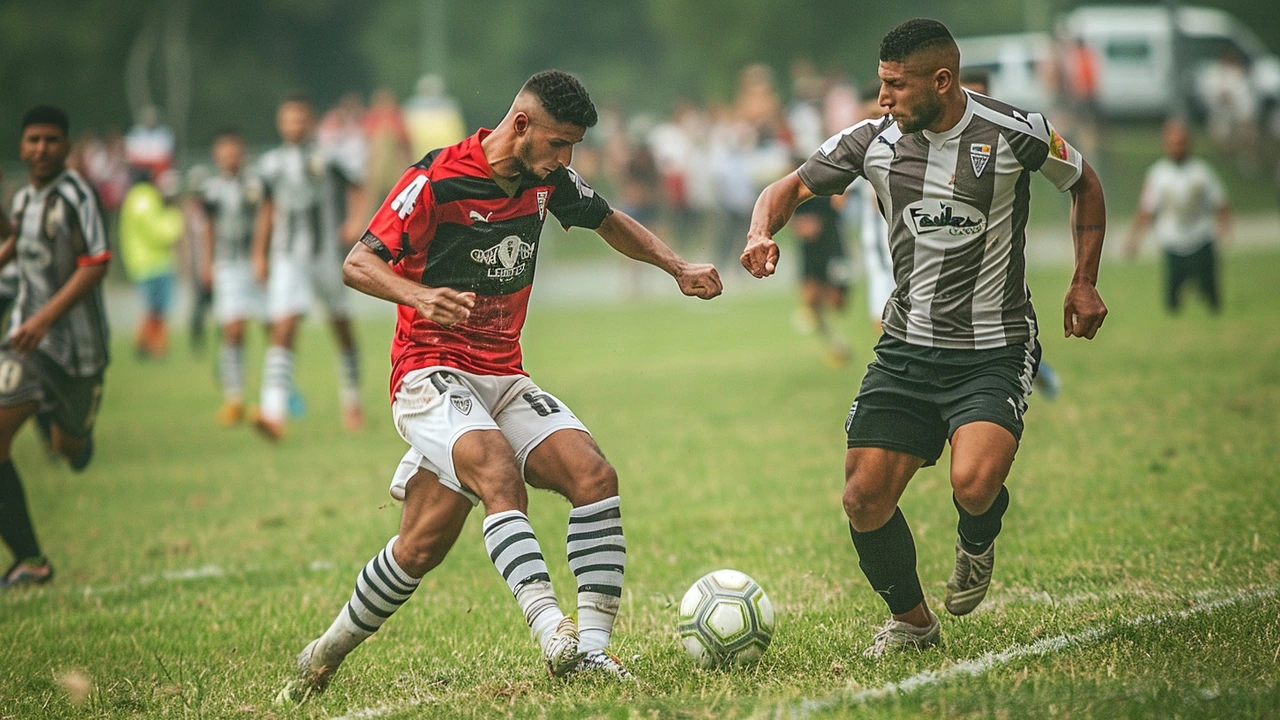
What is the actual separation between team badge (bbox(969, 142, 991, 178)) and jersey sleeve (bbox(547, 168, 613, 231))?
1.38 m

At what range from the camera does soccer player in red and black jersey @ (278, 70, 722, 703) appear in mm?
4953

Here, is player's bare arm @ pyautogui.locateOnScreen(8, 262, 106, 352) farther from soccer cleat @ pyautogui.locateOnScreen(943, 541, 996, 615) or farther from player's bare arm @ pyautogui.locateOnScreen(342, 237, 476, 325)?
soccer cleat @ pyautogui.locateOnScreen(943, 541, 996, 615)

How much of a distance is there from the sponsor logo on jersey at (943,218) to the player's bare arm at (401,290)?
160 centimetres

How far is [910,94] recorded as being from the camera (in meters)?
5.12

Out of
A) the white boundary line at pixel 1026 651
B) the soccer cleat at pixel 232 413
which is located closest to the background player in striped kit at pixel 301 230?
the soccer cleat at pixel 232 413

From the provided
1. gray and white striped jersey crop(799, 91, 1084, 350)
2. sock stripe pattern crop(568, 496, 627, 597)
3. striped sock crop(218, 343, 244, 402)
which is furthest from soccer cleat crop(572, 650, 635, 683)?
striped sock crop(218, 343, 244, 402)

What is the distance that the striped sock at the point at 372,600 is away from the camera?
5055 mm

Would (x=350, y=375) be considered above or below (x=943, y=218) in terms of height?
below

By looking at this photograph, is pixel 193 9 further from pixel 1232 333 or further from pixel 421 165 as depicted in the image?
pixel 421 165

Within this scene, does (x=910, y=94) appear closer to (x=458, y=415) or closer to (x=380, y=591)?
(x=458, y=415)

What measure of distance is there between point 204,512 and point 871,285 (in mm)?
4696

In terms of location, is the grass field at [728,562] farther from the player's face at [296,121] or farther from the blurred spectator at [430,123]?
the blurred spectator at [430,123]

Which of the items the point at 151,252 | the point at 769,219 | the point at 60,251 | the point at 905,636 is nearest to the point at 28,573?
the point at 60,251

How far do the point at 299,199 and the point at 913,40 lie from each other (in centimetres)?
872
